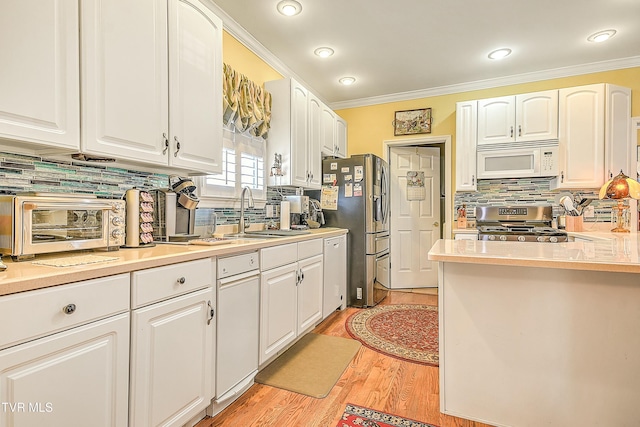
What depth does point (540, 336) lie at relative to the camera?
4.92 feet

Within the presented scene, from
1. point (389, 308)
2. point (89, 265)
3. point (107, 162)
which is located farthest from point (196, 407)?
point (389, 308)

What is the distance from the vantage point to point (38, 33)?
119 cm

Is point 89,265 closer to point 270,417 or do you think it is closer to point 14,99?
point 14,99

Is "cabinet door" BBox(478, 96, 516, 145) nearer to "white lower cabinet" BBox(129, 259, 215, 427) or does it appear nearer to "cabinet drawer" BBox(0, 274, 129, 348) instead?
"white lower cabinet" BBox(129, 259, 215, 427)

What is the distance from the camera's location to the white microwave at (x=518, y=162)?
3.41 meters

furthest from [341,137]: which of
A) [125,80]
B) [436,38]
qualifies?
[125,80]

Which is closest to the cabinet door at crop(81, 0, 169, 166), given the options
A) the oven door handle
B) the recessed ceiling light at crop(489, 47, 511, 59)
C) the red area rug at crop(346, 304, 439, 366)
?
the oven door handle

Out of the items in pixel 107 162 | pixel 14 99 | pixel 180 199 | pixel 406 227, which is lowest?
pixel 406 227

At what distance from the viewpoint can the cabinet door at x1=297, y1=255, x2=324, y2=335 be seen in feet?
8.16

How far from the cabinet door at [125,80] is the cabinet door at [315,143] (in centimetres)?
180

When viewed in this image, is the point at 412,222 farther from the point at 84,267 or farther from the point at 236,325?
the point at 84,267

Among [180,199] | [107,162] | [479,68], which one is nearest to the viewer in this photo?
[107,162]

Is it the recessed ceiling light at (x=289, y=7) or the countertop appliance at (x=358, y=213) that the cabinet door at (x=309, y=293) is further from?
the recessed ceiling light at (x=289, y=7)

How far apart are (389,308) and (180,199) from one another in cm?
252
